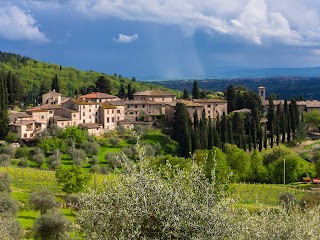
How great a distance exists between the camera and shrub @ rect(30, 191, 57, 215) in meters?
35.7

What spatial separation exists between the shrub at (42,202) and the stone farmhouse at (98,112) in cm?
3213

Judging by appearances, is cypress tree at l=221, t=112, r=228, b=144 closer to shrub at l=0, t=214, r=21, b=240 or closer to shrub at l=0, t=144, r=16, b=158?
shrub at l=0, t=144, r=16, b=158

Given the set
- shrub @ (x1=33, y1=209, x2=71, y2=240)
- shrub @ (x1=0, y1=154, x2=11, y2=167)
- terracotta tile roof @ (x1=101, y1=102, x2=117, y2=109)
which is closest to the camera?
shrub @ (x1=33, y1=209, x2=71, y2=240)

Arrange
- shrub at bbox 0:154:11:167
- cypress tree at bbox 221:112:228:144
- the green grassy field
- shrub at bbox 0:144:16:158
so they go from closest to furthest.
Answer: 1. the green grassy field
2. shrub at bbox 0:154:11:167
3. shrub at bbox 0:144:16:158
4. cypress tree at bbox 221:112:228:144

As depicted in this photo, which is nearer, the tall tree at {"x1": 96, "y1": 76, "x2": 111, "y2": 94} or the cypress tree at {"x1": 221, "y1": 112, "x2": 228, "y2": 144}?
the cypress tree at {"x1": 221, "y1": 112, "x2": 228, "y2": 144}

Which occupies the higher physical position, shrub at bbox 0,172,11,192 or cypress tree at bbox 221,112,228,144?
cypress tree at bbox 221,112,228,144

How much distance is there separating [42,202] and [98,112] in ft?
137

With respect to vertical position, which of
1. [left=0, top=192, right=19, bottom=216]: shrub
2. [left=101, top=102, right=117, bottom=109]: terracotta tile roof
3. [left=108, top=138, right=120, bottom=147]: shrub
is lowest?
[left=0, top=192, right=19, bottom=216]: shrub

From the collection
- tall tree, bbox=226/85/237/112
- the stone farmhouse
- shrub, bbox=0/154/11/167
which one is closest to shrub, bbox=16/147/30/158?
shrub, bbox=0/154/11/167

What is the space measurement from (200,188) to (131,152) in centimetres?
5017

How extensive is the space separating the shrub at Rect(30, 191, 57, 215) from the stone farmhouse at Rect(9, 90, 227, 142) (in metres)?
32.1

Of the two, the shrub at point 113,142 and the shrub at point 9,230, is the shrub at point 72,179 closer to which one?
the shrub at point 9,230

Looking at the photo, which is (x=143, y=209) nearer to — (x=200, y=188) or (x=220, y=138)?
(x=200, y=188)

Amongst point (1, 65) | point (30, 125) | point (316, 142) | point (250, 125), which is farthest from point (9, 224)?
point (1, 65)
